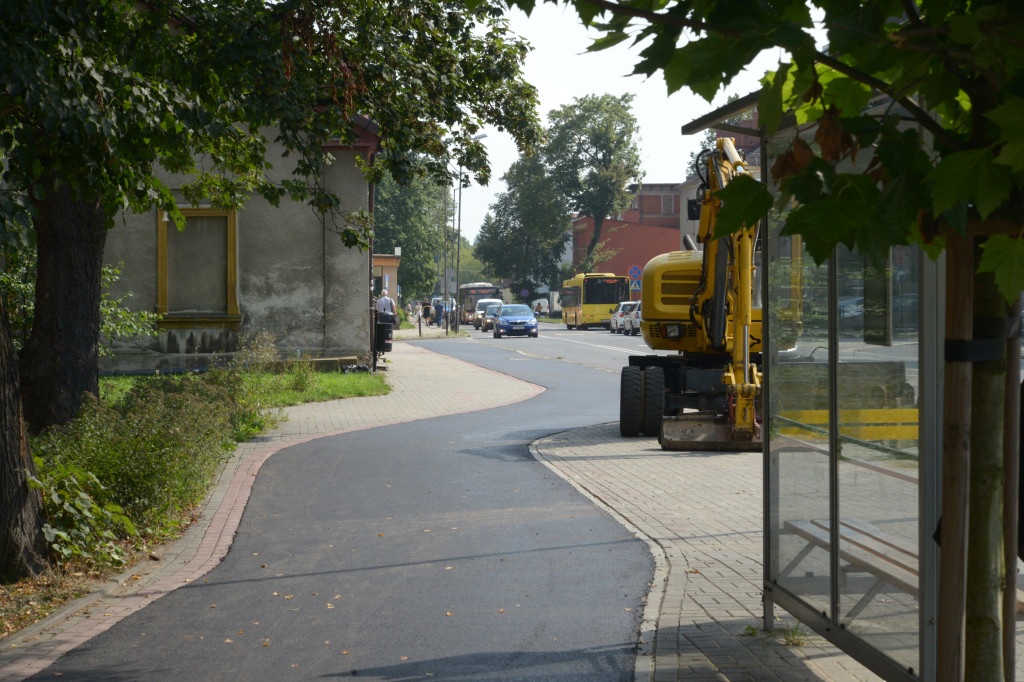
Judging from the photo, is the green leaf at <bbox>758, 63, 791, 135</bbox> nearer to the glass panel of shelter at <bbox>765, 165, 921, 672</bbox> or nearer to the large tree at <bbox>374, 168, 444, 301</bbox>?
the glass panel of shelter at <bbox>765, 165, 921, 672</bbox>

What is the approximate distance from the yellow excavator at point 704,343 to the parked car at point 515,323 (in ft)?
127

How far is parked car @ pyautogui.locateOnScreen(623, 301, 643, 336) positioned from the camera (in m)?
53.5

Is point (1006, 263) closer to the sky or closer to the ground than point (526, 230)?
closer to the ground

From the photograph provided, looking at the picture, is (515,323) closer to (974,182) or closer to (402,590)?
(402,590)

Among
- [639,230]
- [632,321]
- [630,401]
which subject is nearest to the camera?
[630,401]

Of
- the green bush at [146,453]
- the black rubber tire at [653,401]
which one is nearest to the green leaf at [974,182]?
the green bush at [146,453]

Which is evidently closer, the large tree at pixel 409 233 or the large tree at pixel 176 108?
the large tree at pixel 176 108

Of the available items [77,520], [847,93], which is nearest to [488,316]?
[77,520]

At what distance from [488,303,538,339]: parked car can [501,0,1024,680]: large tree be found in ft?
165

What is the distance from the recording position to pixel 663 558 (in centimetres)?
747

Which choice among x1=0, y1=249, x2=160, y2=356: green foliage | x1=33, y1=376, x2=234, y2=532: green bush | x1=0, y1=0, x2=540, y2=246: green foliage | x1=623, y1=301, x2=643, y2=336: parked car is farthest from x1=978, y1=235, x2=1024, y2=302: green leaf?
x1=623, y1=301, x2=643, y2=336: parked car

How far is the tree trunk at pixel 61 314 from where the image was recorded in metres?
12.6

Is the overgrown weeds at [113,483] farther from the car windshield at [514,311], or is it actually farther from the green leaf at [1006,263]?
the car windshield at [514,311]

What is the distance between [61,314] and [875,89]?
11.6 metres
